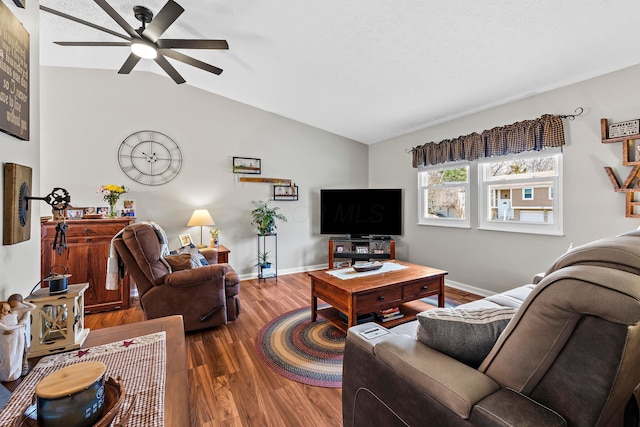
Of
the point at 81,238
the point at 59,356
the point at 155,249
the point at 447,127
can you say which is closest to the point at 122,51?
the point at 81,238

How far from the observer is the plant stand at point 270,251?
4441 mm

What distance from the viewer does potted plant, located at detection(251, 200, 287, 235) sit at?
4371mm

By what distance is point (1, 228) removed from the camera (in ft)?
3.14

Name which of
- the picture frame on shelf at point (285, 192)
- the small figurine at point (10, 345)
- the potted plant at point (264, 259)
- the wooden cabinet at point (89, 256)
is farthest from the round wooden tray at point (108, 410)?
the picture frame on shelf at point (285, 192)

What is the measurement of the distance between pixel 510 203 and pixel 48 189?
5512 mm

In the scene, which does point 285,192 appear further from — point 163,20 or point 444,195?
point 163,20

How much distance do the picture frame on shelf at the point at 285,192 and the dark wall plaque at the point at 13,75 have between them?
3590 millimetres

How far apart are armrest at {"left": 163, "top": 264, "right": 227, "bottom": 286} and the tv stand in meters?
2.25

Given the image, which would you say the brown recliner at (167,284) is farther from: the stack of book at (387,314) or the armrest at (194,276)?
the stack of book at (387,314)

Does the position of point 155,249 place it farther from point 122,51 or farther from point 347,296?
point 122,51

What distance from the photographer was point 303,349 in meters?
2.32

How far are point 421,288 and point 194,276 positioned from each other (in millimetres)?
2063

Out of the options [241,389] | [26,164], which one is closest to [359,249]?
[241,389]

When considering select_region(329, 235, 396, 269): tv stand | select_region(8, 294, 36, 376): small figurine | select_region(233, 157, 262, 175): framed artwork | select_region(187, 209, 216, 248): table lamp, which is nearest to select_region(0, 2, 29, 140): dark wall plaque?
select_region(8, 294, 36, 376): small figurine
